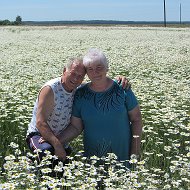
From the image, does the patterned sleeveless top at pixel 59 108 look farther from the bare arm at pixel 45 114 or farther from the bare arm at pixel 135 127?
the bare arm at pixel 135 127

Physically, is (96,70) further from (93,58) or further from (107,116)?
(107,116)

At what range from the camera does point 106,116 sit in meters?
4.91

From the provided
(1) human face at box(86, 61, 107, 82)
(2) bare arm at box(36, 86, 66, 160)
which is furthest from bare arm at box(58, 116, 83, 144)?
(1) human face at box(86, 61, 107, 82)

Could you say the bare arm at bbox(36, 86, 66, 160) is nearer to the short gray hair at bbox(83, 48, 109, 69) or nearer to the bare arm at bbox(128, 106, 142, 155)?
the short gray hair at bbox(83, 48, 109, 69)

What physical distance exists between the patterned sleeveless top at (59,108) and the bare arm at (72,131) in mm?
52

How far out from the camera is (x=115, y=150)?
4977 mm

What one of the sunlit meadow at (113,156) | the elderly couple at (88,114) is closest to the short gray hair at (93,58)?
the elderly couple at (88,114)

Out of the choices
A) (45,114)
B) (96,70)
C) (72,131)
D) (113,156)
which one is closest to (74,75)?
(96,70)

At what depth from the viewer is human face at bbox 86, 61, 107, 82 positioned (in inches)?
185

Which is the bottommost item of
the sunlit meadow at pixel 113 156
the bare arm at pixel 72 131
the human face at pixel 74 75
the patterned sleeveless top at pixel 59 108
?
the sunlit meadow at pixel 113 156

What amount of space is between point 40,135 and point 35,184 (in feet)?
4.56

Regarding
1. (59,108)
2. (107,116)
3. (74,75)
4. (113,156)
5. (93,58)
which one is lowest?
(113,156)

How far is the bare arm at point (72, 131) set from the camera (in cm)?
497

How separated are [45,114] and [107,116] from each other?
2.19 ft
